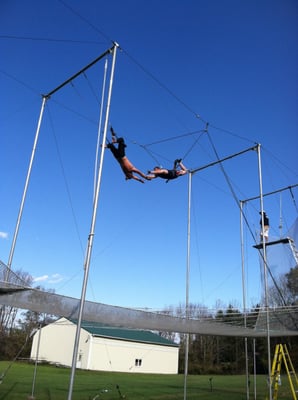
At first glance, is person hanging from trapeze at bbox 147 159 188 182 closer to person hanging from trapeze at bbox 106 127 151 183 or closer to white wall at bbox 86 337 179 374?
person hanging from trapeze at bbox 106 127 151 183

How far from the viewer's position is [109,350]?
21984 mm

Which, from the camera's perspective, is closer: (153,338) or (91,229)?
(91,229)

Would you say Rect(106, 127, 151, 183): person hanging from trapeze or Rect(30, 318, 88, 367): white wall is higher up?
Rect(106, 127, 151, 183): person hanging from trapeze

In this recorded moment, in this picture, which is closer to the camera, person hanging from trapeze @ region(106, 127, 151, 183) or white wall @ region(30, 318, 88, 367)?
person hanging from trapeze @ region(106, 127, 151, 183)

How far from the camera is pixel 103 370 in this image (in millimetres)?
21234

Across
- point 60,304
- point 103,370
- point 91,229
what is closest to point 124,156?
point 91,229

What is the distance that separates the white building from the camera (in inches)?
843

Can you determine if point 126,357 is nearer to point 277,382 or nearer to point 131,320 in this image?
point 277,382

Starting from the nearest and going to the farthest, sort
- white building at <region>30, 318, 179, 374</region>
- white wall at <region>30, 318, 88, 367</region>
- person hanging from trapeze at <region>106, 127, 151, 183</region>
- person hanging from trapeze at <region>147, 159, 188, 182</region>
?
person hanging from trapeze at <region>106, 127, 151, 183</region>, person hanging from trapeze at <region>147, 159, 188, 182</region>, white building at <region>30, 318, 179, 374</region>, white wall at <region>30, 318, 88, 367</region>

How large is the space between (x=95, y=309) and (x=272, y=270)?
544 cm

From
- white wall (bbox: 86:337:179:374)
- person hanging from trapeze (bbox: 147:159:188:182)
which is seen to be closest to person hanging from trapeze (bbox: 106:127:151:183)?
person hanging from trapeze (bbox: 147:159:188:182)

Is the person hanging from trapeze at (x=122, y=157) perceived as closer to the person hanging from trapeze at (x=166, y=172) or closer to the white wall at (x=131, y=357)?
the person hanging from trapeze at (x=166, y=172)

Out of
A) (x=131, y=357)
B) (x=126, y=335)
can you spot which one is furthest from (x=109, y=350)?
(x=126, y=335)

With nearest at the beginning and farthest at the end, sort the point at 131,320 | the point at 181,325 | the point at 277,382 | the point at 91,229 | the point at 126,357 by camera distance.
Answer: the point at 91,229, the point at 131,320, the point at 181,325, the point at 277,382, the point at 126,357
